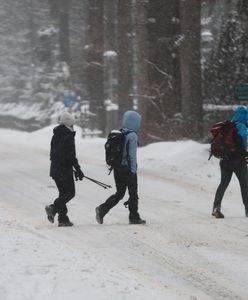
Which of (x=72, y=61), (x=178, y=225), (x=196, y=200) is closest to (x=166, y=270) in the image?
(x=178, y=225)

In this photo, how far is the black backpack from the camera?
10125 millimetres

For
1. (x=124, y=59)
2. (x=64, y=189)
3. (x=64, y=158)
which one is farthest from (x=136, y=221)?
(x=124, y=59)

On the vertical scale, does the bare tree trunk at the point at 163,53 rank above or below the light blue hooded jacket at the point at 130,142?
above

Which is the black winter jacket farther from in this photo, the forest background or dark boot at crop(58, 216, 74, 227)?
the forest background

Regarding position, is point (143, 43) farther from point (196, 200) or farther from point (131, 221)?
point (131, 221)

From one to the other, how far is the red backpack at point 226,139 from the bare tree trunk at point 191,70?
9.70 metres

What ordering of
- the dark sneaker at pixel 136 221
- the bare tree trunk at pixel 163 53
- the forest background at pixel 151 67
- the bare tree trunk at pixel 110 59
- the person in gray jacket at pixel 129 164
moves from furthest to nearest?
the bare tree trunk at pixel 110 59 < the bare tree trunk at pixel 163 53 < the forest background at pixel 151 67 < the dark sneaker at pixel 136 221 < the person in gray jacket at pixel 129 164

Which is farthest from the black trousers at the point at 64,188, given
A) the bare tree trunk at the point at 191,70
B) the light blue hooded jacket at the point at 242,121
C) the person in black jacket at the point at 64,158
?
the bare tree trunk at the point at 191,70

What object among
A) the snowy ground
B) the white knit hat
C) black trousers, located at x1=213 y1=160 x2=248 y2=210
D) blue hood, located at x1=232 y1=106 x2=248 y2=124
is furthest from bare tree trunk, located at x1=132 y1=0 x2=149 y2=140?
the white knit hat

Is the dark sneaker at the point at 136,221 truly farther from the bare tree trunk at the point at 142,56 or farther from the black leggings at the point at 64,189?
the bare tree trunk at the point at 142,56

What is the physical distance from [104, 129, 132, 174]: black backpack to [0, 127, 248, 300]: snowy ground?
0.93 metres

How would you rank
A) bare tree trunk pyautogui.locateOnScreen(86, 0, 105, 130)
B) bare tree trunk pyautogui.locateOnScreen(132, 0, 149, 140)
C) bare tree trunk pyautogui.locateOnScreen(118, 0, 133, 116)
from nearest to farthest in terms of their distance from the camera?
bare tree trunk pyautogui.locateOnScreen(132, 0, 149, 140)
bare tree trunk pyautogui.locateOnScreen(118, 0, 133, 116)
bare tree trunk pyautogui.locateOnScreen(86, 0, 105, 130)

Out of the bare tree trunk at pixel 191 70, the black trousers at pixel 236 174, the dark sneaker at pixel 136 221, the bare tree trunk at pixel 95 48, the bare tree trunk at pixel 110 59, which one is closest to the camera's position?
the dark sneaker at pixel 136 221

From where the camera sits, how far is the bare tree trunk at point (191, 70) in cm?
2075
